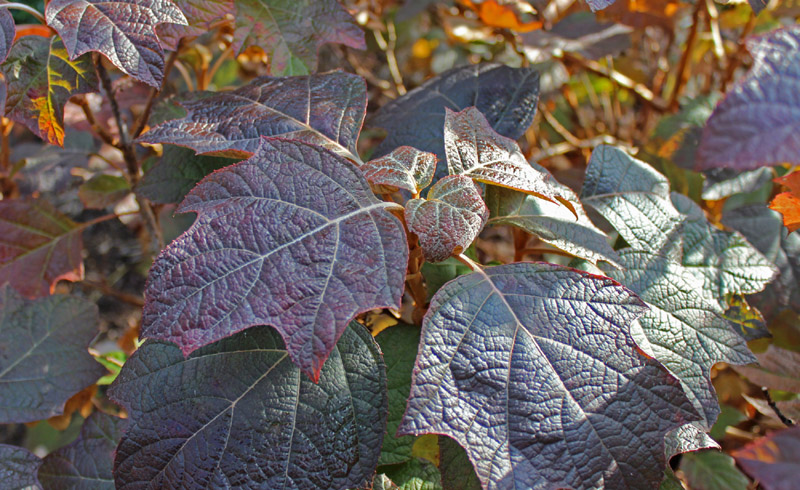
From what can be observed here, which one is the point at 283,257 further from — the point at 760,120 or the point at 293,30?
the point at 293,30

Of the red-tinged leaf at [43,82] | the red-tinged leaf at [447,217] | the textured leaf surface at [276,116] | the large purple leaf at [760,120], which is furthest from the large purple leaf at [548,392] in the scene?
the red-tinged leaf at [43,82]

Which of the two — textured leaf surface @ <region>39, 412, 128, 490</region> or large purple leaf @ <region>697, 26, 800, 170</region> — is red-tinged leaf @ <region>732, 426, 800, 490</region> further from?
textured leaf surface @ <region>39, 412, 128, 490</region>

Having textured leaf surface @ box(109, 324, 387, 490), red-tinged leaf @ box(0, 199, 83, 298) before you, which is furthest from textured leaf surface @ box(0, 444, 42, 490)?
red-tinged leaf @ box(0, 199, 83, 298)

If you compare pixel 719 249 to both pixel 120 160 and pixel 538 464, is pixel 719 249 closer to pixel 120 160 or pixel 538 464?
pixel 538 464

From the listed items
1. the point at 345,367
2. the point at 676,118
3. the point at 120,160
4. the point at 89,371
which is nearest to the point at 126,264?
the point at 120,160

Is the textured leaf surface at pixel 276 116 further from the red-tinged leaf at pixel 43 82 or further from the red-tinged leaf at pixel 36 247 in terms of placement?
the red-tinged leaf at pixel 36 247

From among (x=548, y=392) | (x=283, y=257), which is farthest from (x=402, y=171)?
(x=548, y=392)
